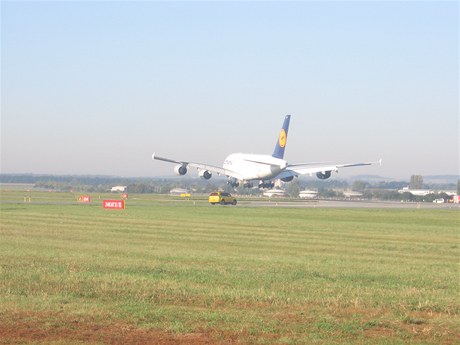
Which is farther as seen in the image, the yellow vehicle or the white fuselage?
the white fuselage

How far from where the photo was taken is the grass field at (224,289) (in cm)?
1638

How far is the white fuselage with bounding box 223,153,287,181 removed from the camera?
4535 inches

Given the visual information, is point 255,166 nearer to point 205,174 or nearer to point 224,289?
point 205,174

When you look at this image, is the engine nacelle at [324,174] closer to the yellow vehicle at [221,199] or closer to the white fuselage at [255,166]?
the white fuselage at [255,166]

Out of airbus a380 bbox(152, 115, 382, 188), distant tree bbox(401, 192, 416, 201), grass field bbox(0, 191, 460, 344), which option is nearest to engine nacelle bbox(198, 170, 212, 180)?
airbus a380 bbox(152, 115, 382, 188)

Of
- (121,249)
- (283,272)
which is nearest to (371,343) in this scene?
(283,272)

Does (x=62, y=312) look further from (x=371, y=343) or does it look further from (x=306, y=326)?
(x=371, y=343)

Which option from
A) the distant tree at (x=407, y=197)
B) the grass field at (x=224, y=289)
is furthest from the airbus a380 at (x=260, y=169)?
the grass field at (x=224, y=289)

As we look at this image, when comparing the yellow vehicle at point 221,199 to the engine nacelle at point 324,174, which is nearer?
the yellow vehicle at point 221,199

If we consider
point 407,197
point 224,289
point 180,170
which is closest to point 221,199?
point 180,170

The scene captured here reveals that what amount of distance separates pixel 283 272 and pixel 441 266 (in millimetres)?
6718

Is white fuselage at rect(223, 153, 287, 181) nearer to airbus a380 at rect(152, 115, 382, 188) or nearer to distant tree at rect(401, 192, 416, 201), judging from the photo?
airbus a380 at rect(152, 115, 382, 188)

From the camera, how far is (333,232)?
48031 mm

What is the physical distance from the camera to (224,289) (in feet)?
72.2
